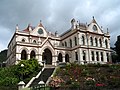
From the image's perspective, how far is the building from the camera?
148 ft

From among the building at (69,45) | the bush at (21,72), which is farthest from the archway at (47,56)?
the bush at (21,72)

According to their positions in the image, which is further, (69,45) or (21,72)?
(69,45)

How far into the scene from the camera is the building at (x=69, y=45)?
45.1 metres

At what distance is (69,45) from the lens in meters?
51.6

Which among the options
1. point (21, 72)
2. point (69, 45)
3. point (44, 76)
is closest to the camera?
point (44, 76)

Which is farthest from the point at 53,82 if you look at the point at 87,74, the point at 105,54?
the point at 105,54

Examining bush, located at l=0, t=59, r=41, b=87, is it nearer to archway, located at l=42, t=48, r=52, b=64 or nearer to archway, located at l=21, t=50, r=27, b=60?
archway, located at l=21, t=50, r=27, b=60

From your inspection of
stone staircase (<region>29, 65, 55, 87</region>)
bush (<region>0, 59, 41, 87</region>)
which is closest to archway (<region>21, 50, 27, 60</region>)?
bush (<region>0, 59, 41, 87</region>)

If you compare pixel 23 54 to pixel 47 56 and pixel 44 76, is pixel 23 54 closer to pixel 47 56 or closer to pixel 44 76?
pixel 47 56

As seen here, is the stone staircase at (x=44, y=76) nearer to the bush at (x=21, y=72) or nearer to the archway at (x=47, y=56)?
the bush at (x=21, y=72)

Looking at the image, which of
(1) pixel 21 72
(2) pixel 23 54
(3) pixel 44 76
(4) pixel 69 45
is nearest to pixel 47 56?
(2) pixel 23 54

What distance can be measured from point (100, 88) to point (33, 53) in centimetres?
3141

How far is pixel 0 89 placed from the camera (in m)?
25.2

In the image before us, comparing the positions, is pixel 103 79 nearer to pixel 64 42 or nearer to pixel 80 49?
pixel 80 49
